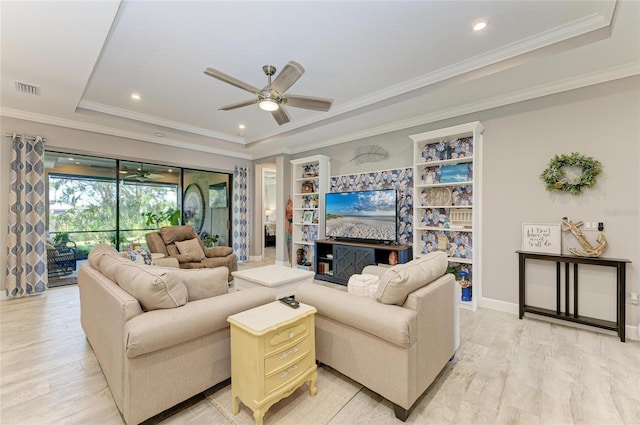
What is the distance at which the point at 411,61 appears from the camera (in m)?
2.98

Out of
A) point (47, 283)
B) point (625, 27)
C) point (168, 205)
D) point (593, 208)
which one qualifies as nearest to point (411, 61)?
point (625, 27)

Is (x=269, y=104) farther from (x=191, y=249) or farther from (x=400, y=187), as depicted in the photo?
(x=191, y=249)

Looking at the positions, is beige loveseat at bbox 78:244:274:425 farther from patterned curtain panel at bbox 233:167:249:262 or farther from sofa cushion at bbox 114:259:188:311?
patterned curtain panel at bbox 233:167:249:262

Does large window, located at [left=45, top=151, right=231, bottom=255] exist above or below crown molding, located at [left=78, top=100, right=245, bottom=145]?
below

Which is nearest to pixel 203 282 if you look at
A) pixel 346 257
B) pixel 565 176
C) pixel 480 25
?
pixel 346 257

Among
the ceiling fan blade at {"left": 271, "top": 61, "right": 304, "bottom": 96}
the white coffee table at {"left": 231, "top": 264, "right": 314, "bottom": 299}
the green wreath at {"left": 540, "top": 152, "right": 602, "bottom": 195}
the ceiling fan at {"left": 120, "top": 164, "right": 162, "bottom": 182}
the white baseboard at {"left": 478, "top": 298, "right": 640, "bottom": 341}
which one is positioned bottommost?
the white baseboard at {"left": 478, "top": 298, "right": 640, "bottom": 341}

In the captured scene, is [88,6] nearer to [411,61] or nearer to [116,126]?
[411,61]

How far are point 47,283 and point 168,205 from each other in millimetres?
2269

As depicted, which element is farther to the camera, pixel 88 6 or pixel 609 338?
pixel 609 338

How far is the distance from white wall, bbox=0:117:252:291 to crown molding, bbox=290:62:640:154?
3.41m

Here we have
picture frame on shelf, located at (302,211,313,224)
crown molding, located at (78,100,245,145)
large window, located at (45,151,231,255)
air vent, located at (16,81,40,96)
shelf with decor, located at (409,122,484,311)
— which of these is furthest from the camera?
picture frame on shelf, located at (302,211,313,224)

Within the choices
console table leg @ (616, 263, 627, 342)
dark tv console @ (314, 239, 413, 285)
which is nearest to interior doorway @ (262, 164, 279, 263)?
dark tv console @ (314, 239, 413, 285)

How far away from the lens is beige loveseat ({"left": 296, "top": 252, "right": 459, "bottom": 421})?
Answer: 162 cm

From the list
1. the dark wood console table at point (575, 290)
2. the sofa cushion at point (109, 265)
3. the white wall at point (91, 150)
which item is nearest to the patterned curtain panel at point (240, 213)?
the white wall at point (91, 150)
